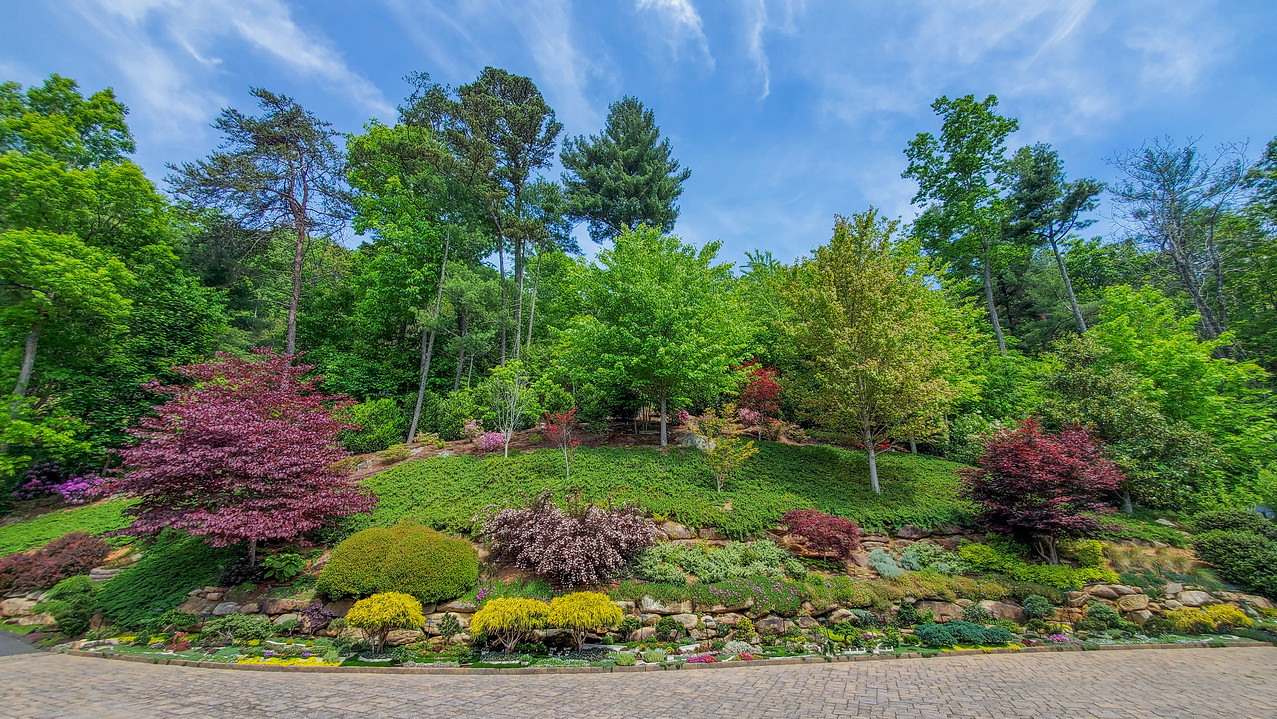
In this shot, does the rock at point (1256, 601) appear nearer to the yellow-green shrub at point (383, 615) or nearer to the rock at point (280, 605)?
the yellow-green shrub at point (383, 615)

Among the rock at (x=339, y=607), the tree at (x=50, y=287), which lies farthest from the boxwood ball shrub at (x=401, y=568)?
the tree at (x=50, y=287)

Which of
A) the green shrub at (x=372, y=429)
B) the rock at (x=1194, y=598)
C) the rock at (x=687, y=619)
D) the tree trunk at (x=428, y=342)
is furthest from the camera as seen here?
the tree trunk at (x=428, y=342)

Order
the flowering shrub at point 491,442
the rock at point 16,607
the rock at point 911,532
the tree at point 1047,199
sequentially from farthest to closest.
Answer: the tree at point 1047,199 → the flowering shrub at point 491,442 → the rock at point 911,532 → the rock at point 16,607

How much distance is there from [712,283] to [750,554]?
8.93 meters

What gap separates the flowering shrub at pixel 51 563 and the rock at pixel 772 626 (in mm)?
14400

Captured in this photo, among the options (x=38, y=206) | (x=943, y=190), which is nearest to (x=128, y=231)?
(x=38, y=206)

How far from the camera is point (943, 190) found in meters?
18.3

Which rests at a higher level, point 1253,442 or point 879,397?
point 879,397

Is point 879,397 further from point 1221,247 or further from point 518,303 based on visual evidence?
point 1221,247

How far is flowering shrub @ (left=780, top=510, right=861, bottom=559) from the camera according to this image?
316 inches

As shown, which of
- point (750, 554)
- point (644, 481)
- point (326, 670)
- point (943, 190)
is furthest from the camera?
point (943, 190)

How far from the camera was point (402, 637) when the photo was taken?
6.59 m

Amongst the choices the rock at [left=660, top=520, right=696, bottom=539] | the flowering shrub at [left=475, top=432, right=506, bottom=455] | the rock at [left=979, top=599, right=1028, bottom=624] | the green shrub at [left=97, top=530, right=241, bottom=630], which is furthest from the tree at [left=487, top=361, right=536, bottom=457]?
the rock at [left=979, top=599, right=1028, bottom=624]

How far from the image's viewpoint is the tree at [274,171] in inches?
558
